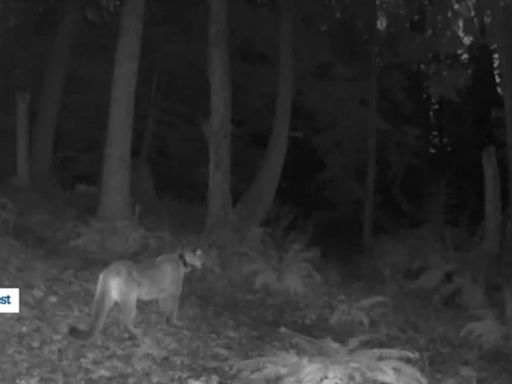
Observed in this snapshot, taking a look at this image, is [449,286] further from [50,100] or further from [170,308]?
[50,100]

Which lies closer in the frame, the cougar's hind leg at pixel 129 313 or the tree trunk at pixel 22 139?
the cougar's hind leg at pixel 129 313

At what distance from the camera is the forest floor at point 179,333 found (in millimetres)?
8602

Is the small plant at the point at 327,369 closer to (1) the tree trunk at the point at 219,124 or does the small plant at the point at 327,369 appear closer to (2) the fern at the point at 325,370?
(2) the fern at the point at 325,370

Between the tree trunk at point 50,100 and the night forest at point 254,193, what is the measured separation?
2.2 inches

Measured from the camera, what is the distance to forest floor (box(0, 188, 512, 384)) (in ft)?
28.2

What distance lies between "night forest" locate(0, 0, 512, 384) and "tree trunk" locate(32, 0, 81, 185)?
2.2 inches

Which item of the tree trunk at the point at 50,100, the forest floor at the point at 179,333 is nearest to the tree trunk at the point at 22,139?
the tree trunk at the point at 50,100

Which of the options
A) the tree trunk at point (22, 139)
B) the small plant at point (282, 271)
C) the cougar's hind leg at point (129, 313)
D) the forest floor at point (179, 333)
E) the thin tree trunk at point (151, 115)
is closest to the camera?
the forest floor at point (179, 333)

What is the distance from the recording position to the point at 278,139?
1928cm

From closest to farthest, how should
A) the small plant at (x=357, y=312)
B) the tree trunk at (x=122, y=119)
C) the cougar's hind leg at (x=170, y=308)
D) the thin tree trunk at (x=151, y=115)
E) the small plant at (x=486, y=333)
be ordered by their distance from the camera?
the cougar's hind leg at (x=170, y=308) → the small plant at (x=486, y=333) → the small plant at (x=357, y=312) → the tree trunk at (x=122, y=119) → the thin tree trunk at (x=151, y=115)

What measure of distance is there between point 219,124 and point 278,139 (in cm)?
357

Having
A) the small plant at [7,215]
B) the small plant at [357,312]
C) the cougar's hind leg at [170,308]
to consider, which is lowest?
the small plant at [357,312]

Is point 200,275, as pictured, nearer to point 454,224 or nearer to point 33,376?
point 33,376

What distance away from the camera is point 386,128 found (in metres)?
23.9
